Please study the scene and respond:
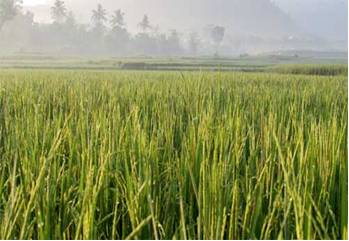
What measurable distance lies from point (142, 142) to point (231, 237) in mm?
419

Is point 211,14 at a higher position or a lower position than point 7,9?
higher

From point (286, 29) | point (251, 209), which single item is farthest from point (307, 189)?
point (286, 29)

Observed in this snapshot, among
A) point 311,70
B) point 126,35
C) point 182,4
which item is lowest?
point 311,70

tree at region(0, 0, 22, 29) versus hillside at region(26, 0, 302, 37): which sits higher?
hillside at region(26, 0, 302, 37)

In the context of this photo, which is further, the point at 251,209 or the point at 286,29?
the point at 286,29

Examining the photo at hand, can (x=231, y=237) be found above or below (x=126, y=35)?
below

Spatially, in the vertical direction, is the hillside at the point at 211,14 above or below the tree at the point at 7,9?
above

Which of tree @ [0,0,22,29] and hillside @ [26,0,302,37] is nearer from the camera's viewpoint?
tree @ [0,0,22,29]

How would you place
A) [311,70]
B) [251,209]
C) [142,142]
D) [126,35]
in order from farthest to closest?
[126,35], [311,70], [142,142], [251,209]

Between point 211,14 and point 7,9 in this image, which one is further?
point 211,14

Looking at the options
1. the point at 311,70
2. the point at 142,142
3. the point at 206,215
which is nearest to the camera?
the point at 206,215

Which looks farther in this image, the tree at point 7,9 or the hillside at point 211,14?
the hillside at point 211,14

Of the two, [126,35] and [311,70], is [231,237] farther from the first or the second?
[126,35]

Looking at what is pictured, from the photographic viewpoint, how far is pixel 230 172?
4.03 feet
